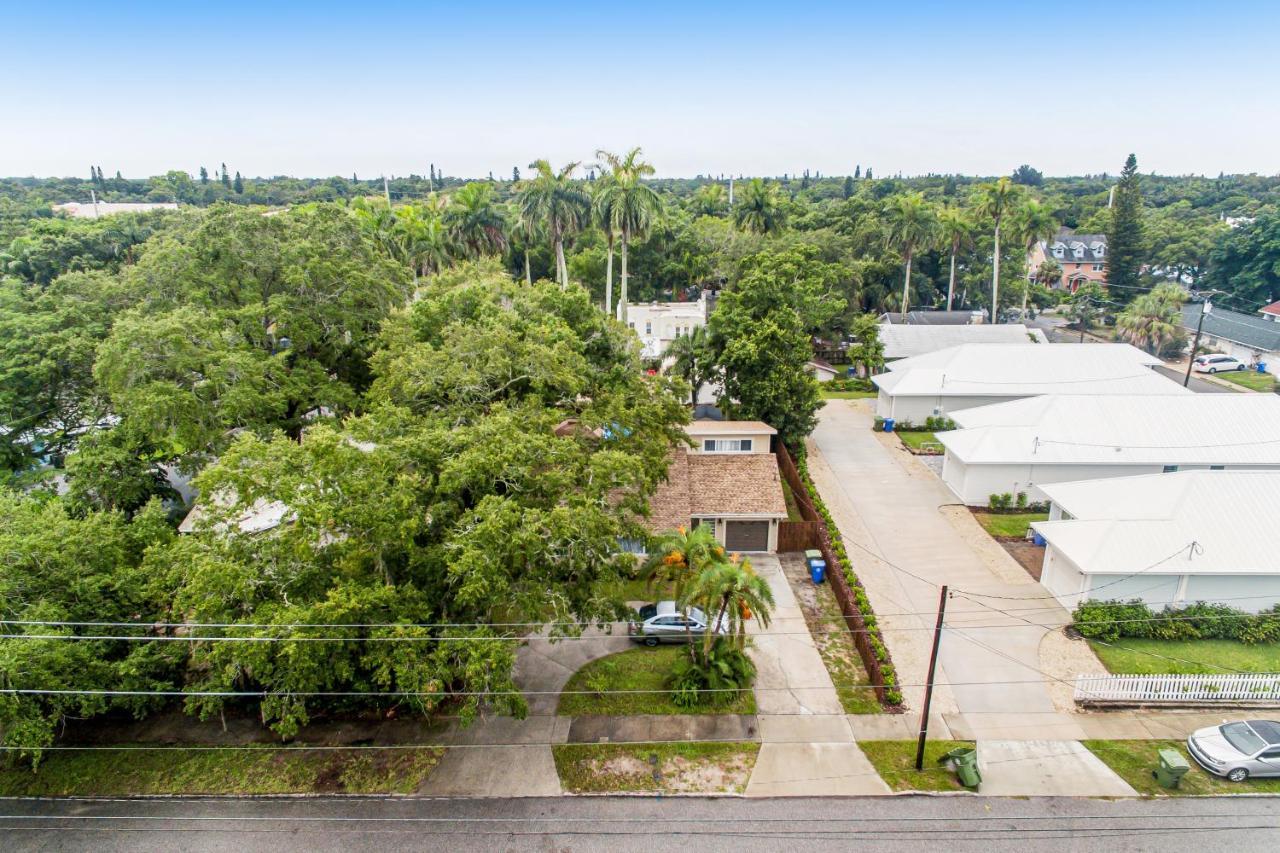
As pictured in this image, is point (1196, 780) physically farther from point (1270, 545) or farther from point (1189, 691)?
point (1270, 545)

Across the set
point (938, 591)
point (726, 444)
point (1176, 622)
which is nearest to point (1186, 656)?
point (1176, 622)

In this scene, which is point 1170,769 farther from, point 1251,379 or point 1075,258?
point 1075,258

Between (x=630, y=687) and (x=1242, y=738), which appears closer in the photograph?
(x=1242, y=738)

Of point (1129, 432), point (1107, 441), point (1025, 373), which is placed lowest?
point (1107, 441)

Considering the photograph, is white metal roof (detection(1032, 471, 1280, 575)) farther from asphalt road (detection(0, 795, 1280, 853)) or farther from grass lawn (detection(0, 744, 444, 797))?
grass lawn (detection(0, 744, 444, 797))

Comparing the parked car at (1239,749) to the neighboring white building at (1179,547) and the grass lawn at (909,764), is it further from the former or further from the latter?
the grass lawn at (909,764)

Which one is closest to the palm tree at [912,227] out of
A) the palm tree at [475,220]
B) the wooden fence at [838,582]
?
the palm tree at [475,220]
